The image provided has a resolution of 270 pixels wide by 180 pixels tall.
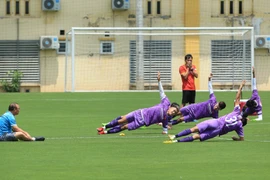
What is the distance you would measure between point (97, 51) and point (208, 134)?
3290cm

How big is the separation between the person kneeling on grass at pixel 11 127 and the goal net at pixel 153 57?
27.8 m

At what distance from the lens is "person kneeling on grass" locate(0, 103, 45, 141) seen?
21.2 metres

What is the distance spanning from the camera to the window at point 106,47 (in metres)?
53.7

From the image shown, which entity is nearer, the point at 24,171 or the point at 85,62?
the point at 24,171

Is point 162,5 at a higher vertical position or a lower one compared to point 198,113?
higher

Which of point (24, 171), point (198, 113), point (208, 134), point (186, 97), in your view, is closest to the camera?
point (24, 171)

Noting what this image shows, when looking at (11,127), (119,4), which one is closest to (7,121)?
(11,127)

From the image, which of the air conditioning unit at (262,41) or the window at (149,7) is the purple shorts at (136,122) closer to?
the air conditioning unit at (262,41)

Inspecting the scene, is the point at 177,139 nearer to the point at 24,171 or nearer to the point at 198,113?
the point at 198,113

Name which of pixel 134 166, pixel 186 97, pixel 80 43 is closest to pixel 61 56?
pixel 80 43

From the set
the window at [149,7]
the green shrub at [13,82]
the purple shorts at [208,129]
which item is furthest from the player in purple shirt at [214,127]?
the window at [149,7]

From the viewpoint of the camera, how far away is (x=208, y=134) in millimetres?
21125

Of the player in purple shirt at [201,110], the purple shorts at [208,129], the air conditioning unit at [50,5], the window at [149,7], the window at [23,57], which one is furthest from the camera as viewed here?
the window at [149,7]

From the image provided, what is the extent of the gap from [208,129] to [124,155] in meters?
2.97
